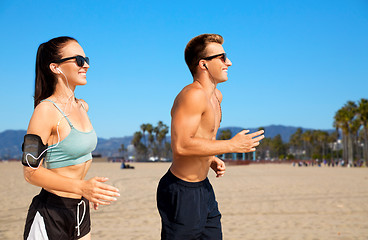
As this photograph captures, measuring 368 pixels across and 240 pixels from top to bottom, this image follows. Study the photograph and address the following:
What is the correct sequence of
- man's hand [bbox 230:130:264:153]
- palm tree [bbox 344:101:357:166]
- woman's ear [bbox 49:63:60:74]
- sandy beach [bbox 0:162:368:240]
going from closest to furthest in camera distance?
woman's ear [bbox 49:63:60:74] → man's hand [bbox 230:130:264:153] → sandy beach [bbox 0:162:368:240] → palm tree [bbox 344:101:357:166]

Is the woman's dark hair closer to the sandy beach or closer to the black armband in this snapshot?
the black armband

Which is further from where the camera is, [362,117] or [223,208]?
[362,117]

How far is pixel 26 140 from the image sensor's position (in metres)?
2.54

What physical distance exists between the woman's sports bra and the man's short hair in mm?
1091

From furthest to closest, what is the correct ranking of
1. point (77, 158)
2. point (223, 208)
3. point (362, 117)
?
point (362, 117) → point (223, 208) → point (77, 158)

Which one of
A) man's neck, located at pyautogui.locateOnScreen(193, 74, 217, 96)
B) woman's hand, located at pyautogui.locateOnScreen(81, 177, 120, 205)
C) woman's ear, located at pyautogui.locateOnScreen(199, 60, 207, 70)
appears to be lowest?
woman's hand, located at pyautogui.locateOnScreen(81, 177, 120, 205)

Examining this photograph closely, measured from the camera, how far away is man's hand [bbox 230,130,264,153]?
3.04 metres

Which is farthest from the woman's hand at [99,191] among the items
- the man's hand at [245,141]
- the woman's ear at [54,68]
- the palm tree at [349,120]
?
the palm tree at [349,120]

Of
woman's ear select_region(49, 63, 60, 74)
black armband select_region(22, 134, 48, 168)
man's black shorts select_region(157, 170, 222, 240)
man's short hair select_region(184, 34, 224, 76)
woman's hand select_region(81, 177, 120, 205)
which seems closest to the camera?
woman's hand select_region(81, 177, 120, 205)

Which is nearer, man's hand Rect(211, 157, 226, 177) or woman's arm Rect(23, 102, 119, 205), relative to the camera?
woman's arm Rect(23, 102, 119, 205)

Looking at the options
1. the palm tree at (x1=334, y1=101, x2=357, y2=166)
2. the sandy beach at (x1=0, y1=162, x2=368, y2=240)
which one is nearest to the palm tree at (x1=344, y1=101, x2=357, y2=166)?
the palm tree at (x1=334, y1=101, x2=357, y2=166)

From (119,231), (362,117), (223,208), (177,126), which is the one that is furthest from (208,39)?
(362,117)

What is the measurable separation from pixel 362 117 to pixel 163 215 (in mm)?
80454

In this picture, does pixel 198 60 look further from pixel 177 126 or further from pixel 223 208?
pixel 223 208
